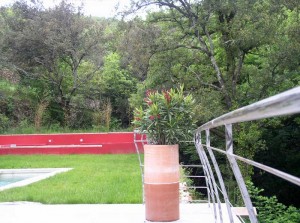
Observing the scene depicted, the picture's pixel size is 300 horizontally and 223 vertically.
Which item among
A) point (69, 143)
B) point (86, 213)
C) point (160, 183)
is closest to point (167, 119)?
point (160, 183)

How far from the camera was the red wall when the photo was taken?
1327 cm

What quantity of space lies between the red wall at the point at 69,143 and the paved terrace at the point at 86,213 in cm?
825

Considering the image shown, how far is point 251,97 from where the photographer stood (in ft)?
34.4

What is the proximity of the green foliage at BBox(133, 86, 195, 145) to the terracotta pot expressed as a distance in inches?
7.4

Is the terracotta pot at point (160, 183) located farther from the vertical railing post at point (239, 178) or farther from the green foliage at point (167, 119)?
the vertical railing post at point (239, 178)

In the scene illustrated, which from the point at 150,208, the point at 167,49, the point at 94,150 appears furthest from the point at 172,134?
the point at 94,150

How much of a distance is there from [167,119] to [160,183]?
609mm

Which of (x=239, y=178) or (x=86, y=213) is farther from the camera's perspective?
(x=86, y=213)

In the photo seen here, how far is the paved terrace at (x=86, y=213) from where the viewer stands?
3.97 meters

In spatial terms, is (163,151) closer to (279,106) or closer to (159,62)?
(279,106)

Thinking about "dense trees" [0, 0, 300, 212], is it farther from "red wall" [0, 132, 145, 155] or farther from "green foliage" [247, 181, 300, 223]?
"green foliage" [247, 181, 300, 223]

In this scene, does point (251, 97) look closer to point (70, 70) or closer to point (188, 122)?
point (188, 122)

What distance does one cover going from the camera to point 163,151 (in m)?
3.63

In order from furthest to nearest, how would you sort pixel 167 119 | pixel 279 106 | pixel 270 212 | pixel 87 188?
1. pixel 270 212
2. pixel 87 188
3. pixel 167 119
4. pixel 279 106
